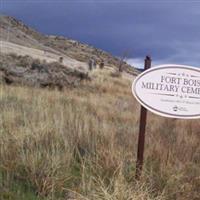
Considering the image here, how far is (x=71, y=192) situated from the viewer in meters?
5.36

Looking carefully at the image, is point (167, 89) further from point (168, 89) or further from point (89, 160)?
point (89, 160)

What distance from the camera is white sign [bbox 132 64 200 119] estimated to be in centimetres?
606

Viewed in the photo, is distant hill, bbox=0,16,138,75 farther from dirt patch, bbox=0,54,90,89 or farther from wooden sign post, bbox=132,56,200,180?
wooden sign post, bbox=132,56,200,180

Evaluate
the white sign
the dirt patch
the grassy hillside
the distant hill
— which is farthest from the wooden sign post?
the distant hill

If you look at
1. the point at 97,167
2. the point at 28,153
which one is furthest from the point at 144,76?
the point at 28,153

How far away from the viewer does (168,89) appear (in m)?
6.06

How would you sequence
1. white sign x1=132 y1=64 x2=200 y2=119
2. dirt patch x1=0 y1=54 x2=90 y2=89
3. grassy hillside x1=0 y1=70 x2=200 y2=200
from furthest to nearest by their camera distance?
dirt patch x1=0 y1=54 x2=90 y2=89 < white sign x1=132 y1=64 x2=200 y2=119 < grassy hillside x1=0 y1=70 x2=200 y2=200

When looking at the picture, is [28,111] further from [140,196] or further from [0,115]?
[140,196]

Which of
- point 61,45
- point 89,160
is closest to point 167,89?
point 89,160

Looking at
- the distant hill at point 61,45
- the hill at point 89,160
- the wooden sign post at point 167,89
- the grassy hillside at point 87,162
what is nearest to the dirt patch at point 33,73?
the hill at point 89,160

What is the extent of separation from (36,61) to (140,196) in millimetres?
13610

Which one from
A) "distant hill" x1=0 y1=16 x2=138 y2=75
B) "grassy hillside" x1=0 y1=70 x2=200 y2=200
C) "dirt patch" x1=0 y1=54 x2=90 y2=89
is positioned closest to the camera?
"grassy hillside" x1=0 y1=70 x2=200 y2=200

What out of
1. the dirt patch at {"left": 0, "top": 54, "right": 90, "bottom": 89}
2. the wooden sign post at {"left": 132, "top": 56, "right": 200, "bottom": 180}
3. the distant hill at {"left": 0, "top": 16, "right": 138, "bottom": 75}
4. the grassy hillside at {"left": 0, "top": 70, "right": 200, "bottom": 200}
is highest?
the distant hill at {"left": 0, "top": 16, "right": 138, "bottom": 75}

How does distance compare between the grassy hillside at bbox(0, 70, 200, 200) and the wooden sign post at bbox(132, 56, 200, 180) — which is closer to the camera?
the grassy hillside at bbox(0, 70, 200, 200)
